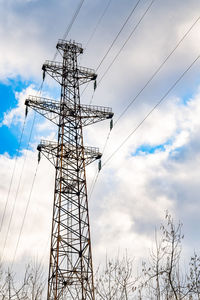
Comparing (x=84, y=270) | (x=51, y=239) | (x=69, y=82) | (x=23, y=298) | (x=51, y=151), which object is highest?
(x=69, y=82)

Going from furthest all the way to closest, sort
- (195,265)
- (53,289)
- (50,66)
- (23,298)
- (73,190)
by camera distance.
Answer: (50,66), (73,190), (23,298), (53,289), (195,265)

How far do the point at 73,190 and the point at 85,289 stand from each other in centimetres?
587

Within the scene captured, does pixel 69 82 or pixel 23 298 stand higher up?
pixel 69 82

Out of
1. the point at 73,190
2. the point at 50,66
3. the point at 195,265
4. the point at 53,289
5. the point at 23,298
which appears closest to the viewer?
the point at 195,265

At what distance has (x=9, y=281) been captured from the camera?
20.6m

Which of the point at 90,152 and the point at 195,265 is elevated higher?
the point at 90,152

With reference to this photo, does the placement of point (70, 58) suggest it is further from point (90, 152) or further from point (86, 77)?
point (90, 152)

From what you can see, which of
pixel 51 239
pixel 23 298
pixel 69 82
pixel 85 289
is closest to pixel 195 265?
pixel 85 289

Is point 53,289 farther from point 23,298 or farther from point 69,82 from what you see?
point 69,82

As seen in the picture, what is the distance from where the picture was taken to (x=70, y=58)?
28.0 m

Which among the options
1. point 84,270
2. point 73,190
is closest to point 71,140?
point 73,190

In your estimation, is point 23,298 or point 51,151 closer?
point 23,298

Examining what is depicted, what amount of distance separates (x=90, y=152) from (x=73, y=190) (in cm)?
293

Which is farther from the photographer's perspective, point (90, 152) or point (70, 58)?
point (70, 58)
